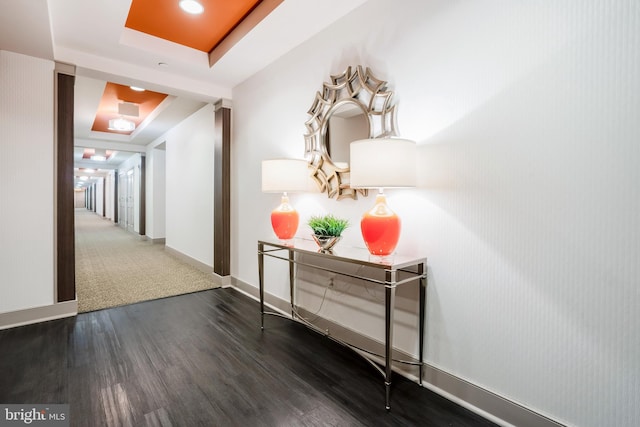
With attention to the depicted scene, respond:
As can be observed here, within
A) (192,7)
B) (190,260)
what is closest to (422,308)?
(192,7)

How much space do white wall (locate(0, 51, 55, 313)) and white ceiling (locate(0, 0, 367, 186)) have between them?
9.4 inches

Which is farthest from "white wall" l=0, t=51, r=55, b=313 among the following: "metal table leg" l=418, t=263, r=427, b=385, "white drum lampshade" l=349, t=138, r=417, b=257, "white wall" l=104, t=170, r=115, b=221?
"white wall" l=104, t=170, r=115, b=221

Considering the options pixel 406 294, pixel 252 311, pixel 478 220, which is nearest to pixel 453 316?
pixel 406 294

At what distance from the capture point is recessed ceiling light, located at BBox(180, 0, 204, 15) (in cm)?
251

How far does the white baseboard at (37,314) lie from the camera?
8.90 feet

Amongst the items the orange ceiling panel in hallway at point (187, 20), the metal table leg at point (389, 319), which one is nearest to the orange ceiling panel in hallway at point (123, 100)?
the orange ceiling panel in hallway at point (187, 20)

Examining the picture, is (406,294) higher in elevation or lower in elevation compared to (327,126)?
lower

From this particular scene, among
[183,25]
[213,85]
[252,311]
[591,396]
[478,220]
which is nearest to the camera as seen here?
[591,396]

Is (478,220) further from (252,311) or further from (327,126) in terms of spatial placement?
(252,311)

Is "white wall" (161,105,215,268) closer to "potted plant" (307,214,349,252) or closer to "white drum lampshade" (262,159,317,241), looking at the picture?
"white drum lampshade" (262,159,317,241)

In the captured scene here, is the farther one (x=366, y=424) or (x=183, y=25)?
(x=183, y=25)

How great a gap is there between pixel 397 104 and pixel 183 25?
211 centimetres

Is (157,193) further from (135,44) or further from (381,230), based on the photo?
(381,230)

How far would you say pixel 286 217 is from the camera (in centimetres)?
258
